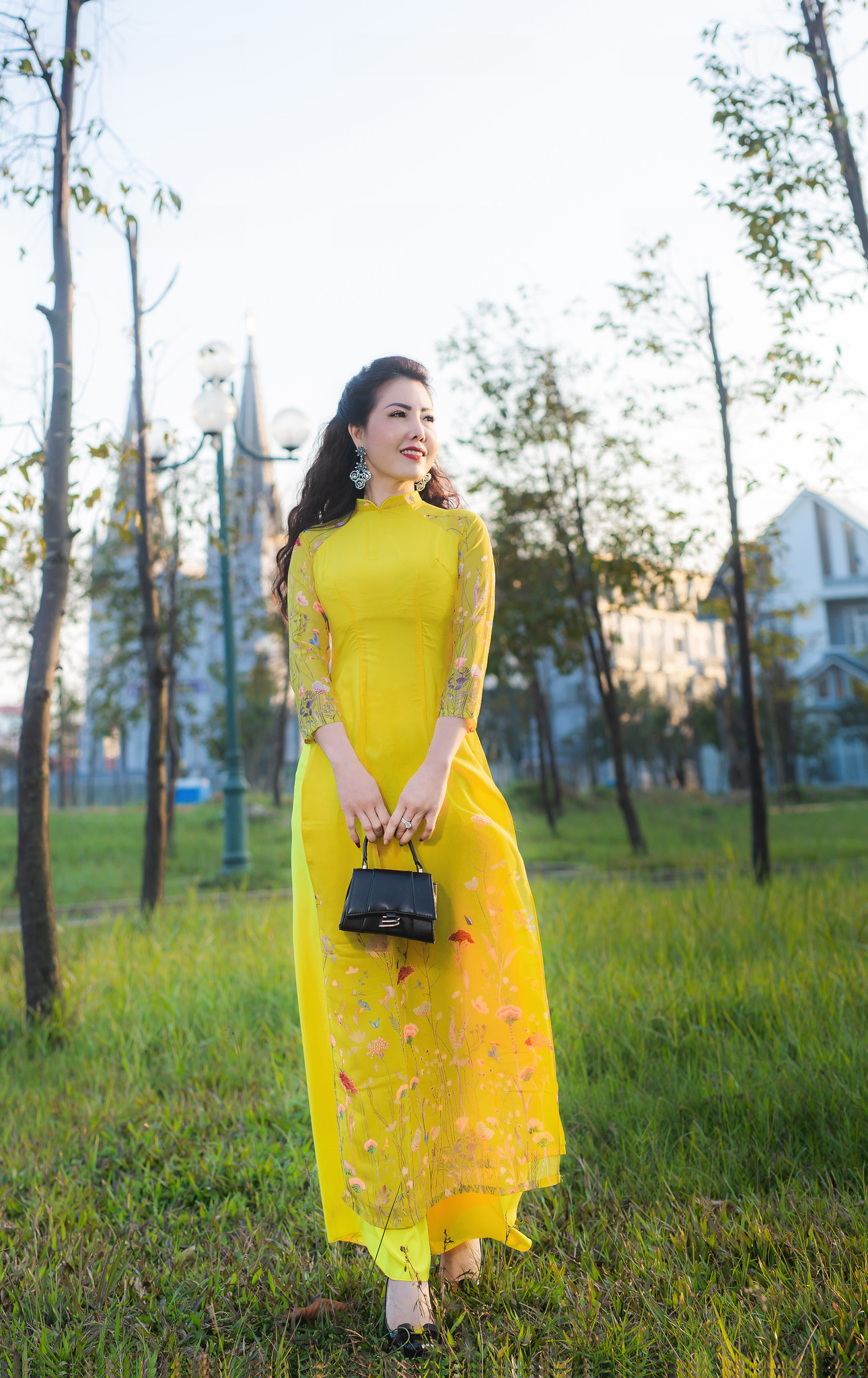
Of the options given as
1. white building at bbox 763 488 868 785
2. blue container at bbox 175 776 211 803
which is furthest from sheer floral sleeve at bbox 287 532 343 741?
white building at bbox 763 488 868 785

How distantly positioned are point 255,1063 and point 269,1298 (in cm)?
177

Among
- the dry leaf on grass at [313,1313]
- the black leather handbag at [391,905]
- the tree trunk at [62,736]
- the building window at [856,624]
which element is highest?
the building window at [856,624]

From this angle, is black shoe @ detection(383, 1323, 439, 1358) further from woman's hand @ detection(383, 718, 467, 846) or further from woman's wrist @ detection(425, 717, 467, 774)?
woman's wrist @ detection(425, 717, 467, 774)

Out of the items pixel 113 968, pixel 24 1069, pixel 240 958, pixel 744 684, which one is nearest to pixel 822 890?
pixel 744 684

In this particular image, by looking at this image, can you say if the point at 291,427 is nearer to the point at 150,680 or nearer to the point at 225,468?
the point at 225,468

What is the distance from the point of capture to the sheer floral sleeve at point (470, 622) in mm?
2334

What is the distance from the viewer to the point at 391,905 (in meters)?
2.09

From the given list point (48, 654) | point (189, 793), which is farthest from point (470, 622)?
point (189, 793)

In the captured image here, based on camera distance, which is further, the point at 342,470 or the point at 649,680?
the point at 649,680

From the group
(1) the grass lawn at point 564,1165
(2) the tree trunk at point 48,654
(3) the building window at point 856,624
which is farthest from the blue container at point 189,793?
(1) the grass lawn at point 564,1165

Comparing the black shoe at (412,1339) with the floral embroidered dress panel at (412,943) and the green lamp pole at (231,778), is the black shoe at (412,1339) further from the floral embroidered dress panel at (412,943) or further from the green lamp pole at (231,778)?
the green lamp pole at (231,778)

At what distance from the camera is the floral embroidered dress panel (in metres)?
2.24

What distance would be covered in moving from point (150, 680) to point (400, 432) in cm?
616

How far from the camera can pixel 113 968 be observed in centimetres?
535
